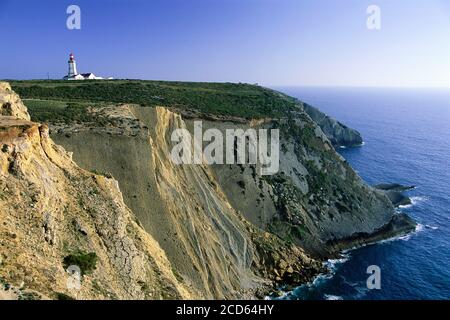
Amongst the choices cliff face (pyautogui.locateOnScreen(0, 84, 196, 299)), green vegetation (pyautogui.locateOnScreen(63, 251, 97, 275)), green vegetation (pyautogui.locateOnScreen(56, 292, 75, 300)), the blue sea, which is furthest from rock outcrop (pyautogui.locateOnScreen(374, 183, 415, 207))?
green vegetation (pyautogui.locateOnScreen(56, 292, 75, 300))

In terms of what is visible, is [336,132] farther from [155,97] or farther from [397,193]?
[155,97]

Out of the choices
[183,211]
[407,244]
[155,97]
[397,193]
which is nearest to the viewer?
[183,211]

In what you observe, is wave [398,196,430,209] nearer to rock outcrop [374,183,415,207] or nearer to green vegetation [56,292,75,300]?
rock outcrop [374,183,415,207]

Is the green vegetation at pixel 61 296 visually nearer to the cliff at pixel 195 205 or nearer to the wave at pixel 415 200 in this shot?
the cliff at pixel 195 205

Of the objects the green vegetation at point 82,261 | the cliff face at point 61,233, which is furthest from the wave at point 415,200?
the green vegetation at point 82,261

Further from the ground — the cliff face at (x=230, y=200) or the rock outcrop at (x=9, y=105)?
the rock outcrop at (x=9, y=105)

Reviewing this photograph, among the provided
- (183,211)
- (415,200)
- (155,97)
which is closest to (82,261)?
(183,211)
